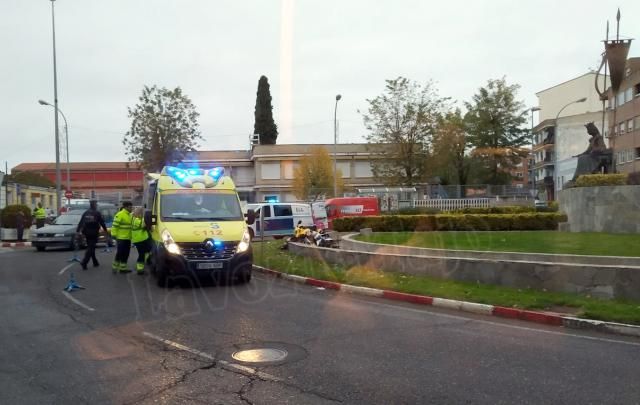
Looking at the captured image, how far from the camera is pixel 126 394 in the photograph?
5.02 m

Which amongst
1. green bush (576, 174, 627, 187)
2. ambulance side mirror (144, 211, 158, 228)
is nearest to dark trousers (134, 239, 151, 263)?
ambulance side mirror (144, 211, 158, 228)

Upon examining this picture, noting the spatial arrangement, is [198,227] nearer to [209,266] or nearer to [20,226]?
[209,266]

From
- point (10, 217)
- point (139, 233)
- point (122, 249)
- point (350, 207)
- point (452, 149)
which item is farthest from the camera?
point (452, 149)

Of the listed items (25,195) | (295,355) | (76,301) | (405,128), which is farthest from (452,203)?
(25,195)

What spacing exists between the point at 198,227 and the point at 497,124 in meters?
46.8

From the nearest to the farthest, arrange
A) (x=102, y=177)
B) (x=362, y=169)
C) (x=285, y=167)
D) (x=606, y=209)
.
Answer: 1. (x=606, y=209)
2. (x=362, y=169)
3. (x=285, y=167)
4. (x=102, y=177)

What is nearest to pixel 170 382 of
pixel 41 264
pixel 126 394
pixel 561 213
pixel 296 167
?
pixel 126 394

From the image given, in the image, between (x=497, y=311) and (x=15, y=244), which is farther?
(x=15, y=244)

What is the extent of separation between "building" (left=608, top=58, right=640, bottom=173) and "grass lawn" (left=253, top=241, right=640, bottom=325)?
43268 millimetres

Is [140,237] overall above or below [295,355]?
above

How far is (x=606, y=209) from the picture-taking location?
19.2 m

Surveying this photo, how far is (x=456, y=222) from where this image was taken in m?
24.8

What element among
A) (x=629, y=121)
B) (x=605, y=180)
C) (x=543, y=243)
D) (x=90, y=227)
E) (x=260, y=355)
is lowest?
(x=260, y=355)

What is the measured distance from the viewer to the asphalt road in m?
5.02
